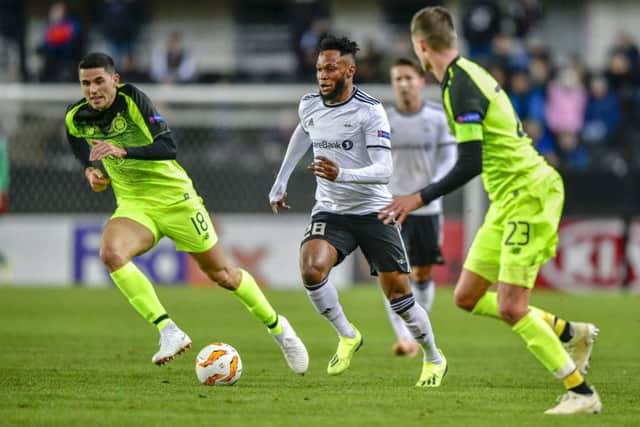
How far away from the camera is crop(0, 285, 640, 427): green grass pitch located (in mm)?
7922

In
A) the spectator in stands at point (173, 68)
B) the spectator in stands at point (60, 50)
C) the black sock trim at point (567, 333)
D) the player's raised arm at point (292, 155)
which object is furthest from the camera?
the spectator in stands at point (60, 50)

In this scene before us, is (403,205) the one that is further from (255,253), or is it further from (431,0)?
(431,0)

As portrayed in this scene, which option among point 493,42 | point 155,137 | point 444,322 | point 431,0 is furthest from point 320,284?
point 431,0

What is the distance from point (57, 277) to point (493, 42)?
25.4ft

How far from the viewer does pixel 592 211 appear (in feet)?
65.5

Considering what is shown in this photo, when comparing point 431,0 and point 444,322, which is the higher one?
point 431,0

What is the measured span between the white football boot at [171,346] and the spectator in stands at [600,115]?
12453 millimetres

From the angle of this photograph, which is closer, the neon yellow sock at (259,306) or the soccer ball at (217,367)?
the soccer ball at (217,367)

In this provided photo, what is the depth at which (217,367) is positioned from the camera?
30.9 ft

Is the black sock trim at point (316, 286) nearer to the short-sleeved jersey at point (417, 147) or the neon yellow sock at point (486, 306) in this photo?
the neon yellow sock at point (486, 306)

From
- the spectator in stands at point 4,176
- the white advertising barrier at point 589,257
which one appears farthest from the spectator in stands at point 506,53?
the spectator in stands at point 4,176

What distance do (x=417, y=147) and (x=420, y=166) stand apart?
0.60ft

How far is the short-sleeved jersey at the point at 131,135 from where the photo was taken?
10.2 meters

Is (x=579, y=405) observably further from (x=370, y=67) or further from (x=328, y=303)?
(x=370, y=67)
